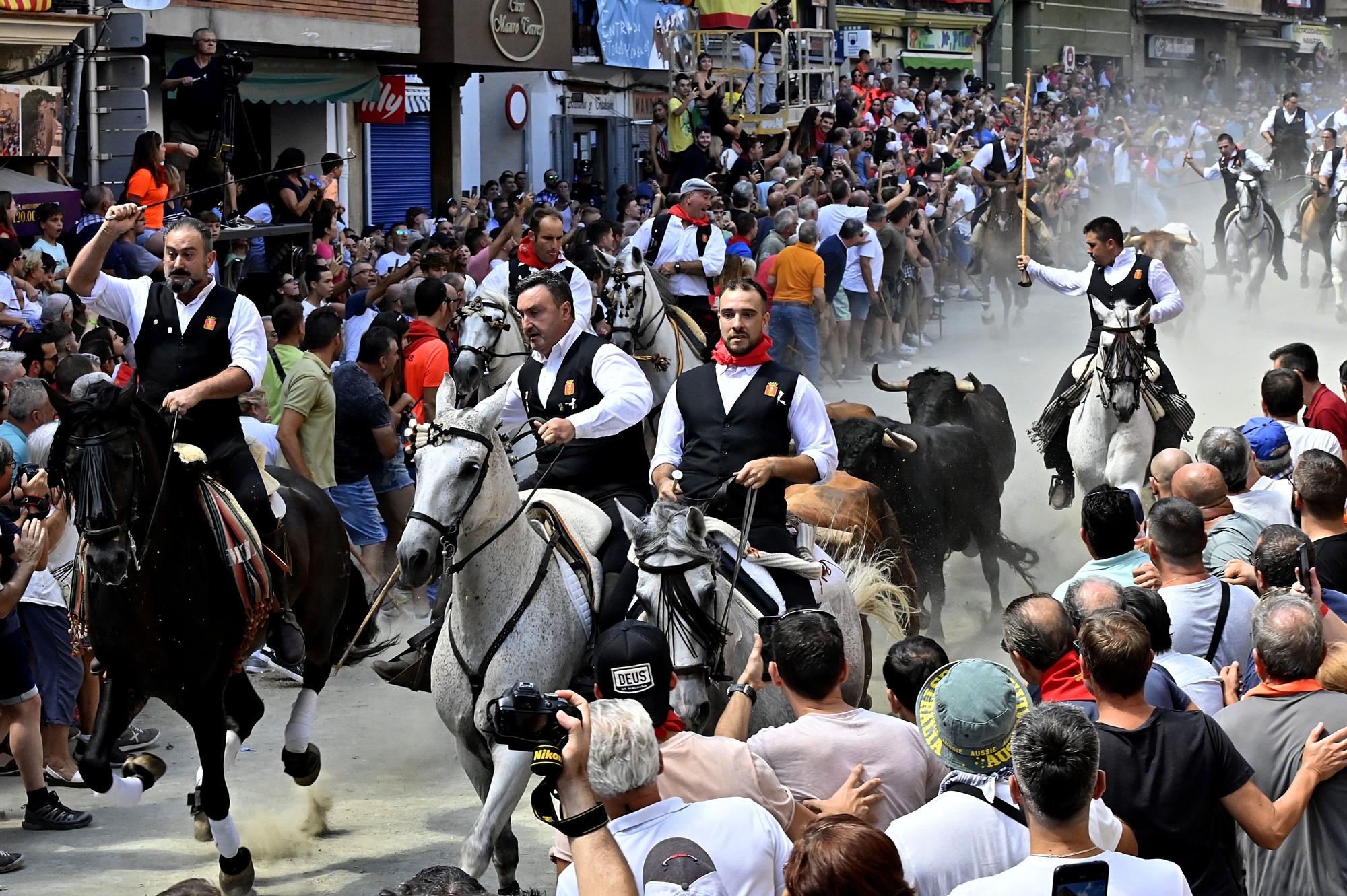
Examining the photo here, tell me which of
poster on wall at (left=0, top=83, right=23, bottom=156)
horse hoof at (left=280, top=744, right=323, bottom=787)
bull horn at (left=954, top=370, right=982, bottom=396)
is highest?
poster on wall at (left=0, top=83, right=23, bottom=156)

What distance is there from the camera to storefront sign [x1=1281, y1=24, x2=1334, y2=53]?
213 ft

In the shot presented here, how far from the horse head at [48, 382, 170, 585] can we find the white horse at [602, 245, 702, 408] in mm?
5683

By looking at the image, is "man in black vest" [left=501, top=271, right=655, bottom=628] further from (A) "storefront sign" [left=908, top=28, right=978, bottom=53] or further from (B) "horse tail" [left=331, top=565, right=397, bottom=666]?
(A) "storefront sign" [left=908, top=28, right=978, bottom=53]

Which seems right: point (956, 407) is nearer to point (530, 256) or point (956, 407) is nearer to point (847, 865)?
point (530, 256)

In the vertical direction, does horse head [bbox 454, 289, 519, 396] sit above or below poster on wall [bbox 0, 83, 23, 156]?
below

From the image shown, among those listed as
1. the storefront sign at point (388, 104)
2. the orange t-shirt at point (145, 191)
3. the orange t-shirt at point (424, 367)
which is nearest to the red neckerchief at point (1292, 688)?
the orange t-shirt at point (424, 367)

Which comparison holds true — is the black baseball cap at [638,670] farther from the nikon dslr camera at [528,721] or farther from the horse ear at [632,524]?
the horse ear at [632,524]

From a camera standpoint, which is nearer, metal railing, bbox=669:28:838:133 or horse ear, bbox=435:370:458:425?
horse ear, bbox=435:370:458:425

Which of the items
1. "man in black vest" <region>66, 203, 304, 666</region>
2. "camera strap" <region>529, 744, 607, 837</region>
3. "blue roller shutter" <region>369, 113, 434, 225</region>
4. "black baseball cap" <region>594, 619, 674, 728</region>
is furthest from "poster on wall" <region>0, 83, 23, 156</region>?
"camera strap" <region>529, 744, 607, 837</region>

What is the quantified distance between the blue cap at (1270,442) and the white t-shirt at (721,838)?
17.0ft

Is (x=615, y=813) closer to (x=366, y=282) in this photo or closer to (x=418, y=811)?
(x=418, y=811)

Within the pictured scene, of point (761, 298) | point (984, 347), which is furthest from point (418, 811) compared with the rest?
point (984, 347)

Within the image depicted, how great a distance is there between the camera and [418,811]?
802cm

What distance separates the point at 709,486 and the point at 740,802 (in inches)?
120
